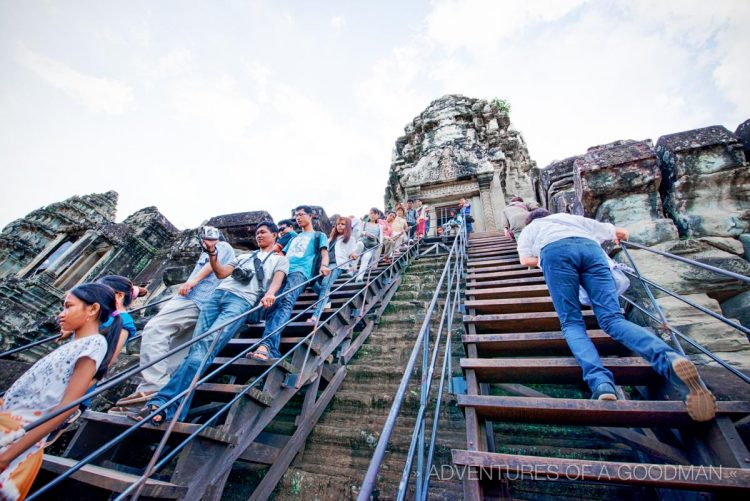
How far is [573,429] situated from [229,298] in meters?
3.63

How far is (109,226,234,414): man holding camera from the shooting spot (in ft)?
8.62

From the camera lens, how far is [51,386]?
5.29ft

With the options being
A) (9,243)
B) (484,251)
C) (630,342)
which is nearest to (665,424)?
(630,342)

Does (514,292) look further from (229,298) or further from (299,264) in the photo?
(229,298)

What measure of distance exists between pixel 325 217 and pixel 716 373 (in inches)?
224

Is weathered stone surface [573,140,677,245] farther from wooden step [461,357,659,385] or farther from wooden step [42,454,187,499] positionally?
wooden step [42,454,187,499]

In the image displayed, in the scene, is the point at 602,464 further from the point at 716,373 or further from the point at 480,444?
the point at 716,373

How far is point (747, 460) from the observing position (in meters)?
1.43

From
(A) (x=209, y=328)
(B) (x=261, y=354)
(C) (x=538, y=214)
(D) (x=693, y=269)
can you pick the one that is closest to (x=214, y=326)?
(A) (x=209, y=328)

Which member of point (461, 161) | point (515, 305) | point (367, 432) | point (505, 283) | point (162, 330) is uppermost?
point (461, 161)

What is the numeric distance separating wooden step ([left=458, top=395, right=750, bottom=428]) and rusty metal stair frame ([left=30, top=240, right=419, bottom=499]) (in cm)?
165

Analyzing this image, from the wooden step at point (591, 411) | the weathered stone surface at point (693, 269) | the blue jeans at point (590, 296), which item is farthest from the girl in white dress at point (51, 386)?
the weathered stone surface at point (693, 269)

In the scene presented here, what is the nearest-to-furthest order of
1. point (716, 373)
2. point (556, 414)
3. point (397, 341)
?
point (556, 414) → point (716, 373) → point (397, 341)

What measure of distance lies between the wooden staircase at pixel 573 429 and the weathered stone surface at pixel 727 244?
1300 mm
